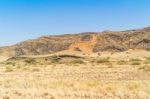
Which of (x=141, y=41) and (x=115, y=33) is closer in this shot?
(x=141, y=41)

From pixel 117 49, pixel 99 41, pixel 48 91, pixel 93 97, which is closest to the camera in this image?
pixel 93 97

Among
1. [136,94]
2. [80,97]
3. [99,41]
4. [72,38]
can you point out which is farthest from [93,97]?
[72,38]

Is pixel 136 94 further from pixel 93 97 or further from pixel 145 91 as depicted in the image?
pixel 93 97

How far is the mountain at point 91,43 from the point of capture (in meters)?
110

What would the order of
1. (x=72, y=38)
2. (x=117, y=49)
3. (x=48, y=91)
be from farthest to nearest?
(x=72, y=38), (x=117, y=49), (x=48, y=91)

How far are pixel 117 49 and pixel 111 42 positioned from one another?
6054 millimetres

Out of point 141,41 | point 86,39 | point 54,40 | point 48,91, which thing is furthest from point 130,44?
point 48,91

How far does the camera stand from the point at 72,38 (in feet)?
413

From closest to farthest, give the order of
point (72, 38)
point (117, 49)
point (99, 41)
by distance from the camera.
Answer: point (117, 49) < point (99, 41) < point (72, 38)

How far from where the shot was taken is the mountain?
110 meters

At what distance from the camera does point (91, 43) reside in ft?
383

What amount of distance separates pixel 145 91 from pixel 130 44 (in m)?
91.7

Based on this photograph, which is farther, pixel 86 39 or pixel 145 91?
pixel 86 39

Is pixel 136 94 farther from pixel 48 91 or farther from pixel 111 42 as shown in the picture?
pixel 111 42
